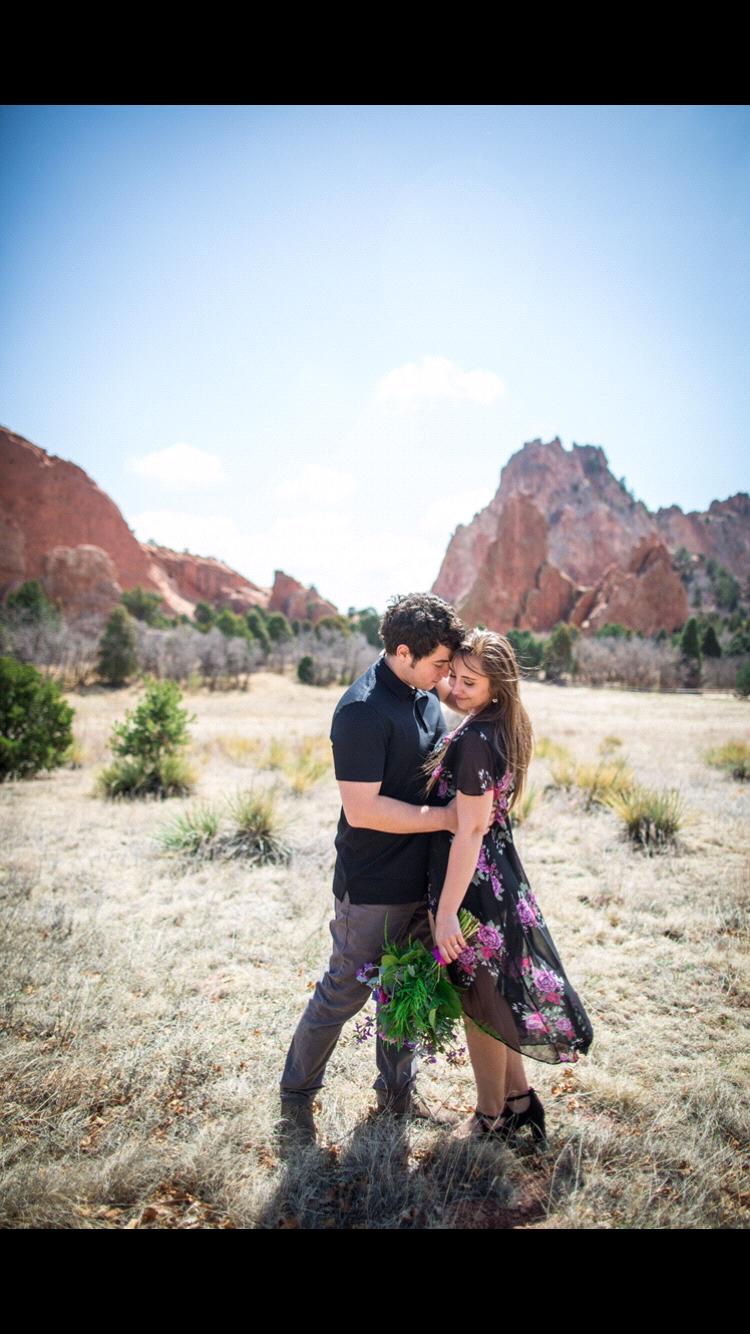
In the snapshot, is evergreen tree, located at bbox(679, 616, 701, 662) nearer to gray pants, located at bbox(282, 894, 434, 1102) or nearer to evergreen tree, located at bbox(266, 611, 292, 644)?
evergreen tree, located at bbox(266, 611, 292, 644)

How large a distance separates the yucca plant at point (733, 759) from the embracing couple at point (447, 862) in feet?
33.1

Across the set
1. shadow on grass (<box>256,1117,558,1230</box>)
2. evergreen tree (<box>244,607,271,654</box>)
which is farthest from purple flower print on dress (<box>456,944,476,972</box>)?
evergreen tree (<box>244,607,271,654</box>)

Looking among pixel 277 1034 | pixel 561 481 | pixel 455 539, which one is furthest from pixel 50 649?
pixel 561 481

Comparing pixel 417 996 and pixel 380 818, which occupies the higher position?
pixel 380 818

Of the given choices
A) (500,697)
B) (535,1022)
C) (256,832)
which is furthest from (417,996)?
(256,832)

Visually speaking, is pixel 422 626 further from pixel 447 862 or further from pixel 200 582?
pixel 200 582

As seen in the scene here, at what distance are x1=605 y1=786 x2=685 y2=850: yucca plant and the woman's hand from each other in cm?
519

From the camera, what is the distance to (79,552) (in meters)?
70.6

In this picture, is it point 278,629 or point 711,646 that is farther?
point 278,629

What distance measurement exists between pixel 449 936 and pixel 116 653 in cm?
3746

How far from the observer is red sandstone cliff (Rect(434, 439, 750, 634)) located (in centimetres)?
8419

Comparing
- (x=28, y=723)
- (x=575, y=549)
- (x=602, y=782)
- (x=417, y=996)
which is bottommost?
(x=28, y=723)

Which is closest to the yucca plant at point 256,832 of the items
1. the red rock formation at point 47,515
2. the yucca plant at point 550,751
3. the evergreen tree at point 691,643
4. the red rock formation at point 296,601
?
the yucca plant at point 550,751

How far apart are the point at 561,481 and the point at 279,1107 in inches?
6505
